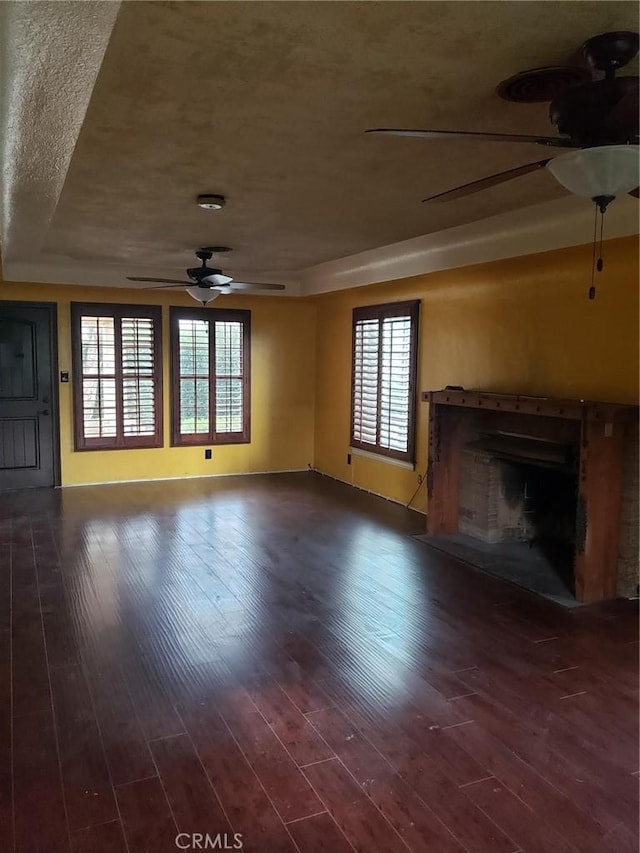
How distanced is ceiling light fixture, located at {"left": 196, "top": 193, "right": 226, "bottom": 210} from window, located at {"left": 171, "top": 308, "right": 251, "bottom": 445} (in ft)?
12.1

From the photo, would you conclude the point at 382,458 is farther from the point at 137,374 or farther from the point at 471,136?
the point at 471,136

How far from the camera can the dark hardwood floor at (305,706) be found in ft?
6.89

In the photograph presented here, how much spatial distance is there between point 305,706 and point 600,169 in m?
2.34

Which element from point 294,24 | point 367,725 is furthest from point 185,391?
point 294,24

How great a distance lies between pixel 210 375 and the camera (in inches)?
307

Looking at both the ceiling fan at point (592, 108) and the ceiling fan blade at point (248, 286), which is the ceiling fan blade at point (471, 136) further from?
the ceiling fan blade at point (248, 286)

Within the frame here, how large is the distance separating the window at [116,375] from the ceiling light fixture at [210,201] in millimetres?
3650

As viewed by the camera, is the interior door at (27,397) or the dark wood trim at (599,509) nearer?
the dark wood trim at (599,509)

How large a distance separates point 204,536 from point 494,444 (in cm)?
246

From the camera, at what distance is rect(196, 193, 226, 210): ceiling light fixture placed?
384cm

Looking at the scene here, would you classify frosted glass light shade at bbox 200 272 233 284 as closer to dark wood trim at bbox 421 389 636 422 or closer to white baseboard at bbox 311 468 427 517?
dark wood trim at bbox 421 389 636 422
